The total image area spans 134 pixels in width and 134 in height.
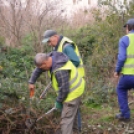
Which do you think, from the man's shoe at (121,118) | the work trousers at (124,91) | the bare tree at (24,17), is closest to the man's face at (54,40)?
the work trousers at (124,91)

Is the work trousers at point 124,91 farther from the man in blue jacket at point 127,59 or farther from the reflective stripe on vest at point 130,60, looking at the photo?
the reflective stripe on vest at point 130,60

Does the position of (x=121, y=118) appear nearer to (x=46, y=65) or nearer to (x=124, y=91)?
(x=124, y=91)

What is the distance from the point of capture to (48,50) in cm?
1002

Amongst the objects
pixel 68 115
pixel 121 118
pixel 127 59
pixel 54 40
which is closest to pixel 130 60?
pixel 127 59

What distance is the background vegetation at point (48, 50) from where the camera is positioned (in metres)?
5.08

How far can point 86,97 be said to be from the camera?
23.5 feet

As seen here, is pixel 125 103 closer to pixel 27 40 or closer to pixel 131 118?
pixel 131 118

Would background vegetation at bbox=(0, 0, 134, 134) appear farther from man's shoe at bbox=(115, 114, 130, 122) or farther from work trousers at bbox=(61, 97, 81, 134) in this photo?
work trousers at bbox=(61, 97, 81, 134)

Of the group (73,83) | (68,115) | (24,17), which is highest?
(24,17)

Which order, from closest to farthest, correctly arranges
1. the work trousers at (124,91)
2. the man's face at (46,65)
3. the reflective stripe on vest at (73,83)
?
the man's face at (46,65), the reflective stripe on vest at (73,83), the work trousers at (124,91)

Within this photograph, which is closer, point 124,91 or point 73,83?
point 73,83

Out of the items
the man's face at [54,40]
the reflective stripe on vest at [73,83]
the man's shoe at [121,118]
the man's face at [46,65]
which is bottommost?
the man's shoe at [121,118]

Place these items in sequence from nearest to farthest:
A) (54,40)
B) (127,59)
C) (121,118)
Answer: (54,40) → (127,59) → (121,118)

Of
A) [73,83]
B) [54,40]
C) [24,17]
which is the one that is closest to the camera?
[73,83]
